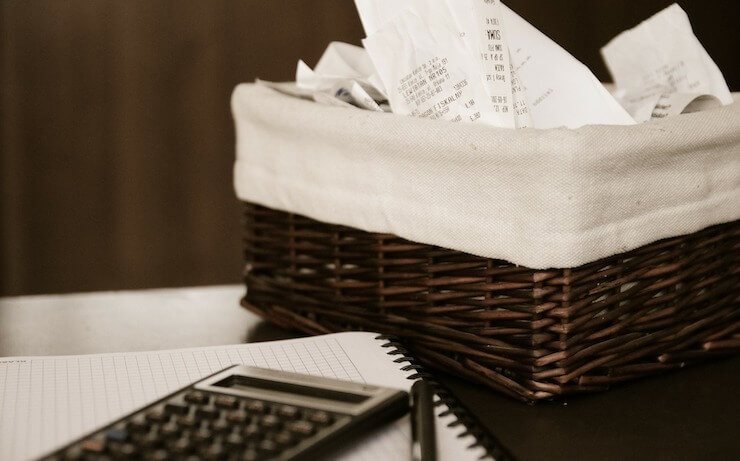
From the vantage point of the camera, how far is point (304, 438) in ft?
1.16

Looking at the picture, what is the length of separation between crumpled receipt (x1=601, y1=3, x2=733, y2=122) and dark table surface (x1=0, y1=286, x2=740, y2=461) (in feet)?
0.59

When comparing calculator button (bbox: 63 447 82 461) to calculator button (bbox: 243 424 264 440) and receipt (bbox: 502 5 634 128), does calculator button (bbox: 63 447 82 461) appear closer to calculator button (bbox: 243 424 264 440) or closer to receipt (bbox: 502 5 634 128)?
calculator button (bbox: 243 424 264 440)

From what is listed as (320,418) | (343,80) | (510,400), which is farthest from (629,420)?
(343,80)

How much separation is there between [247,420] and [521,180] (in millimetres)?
184

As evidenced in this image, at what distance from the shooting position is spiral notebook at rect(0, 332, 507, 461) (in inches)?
15.3

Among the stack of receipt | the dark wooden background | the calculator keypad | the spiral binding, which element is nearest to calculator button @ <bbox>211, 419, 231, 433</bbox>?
the calculator keypad

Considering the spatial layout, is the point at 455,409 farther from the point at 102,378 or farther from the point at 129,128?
the point at 129,128

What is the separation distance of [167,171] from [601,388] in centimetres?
106

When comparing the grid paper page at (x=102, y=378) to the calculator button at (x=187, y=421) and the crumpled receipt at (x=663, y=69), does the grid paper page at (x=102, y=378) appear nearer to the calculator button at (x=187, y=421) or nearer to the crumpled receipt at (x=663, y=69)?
the calculator button at (x=187, y=421)

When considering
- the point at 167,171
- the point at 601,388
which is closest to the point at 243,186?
the point at 601,388

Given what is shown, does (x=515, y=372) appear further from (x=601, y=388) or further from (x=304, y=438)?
A: (x=304, y=438)

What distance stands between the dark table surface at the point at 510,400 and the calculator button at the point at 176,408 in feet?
0.51

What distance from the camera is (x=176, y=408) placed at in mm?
383

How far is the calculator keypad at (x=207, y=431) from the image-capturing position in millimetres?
339
